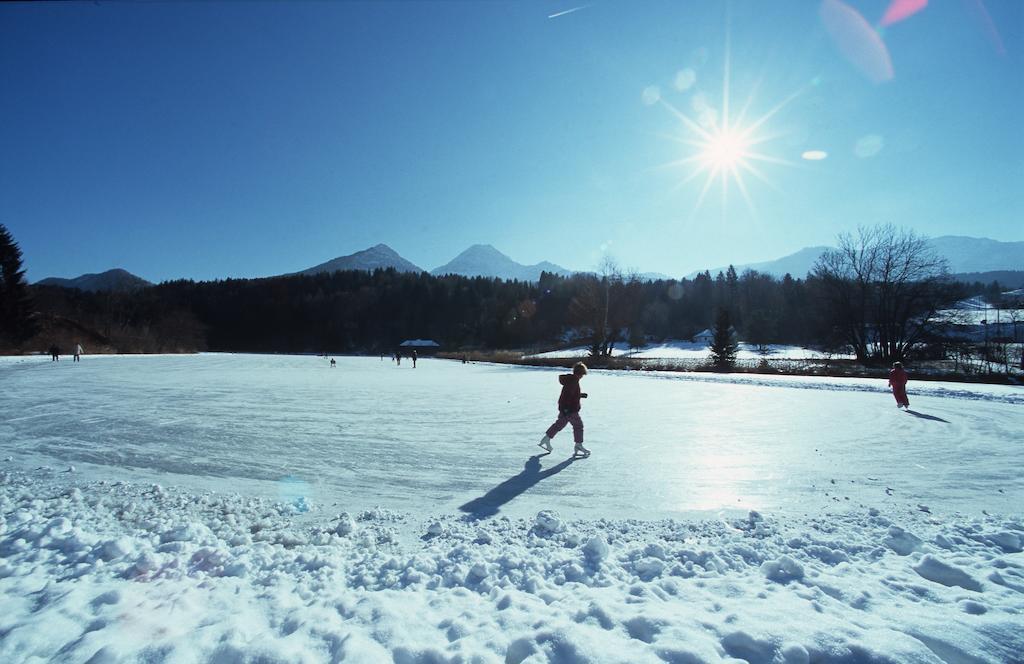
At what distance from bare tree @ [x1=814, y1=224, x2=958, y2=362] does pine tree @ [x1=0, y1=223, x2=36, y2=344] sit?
82049 mm

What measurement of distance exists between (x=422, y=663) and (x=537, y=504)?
8.93ft

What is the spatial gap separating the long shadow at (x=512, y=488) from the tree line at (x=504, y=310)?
31134mm

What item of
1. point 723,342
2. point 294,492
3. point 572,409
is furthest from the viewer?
point 723,342

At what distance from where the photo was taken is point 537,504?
508 centimetres

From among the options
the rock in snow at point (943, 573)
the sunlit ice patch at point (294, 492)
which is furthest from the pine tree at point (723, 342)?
the sunlit ice patch at point (294, 492)

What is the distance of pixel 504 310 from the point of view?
9100 cm

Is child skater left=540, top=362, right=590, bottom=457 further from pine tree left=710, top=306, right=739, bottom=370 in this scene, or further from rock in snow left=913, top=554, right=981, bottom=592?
pine tree left=710, top=306, right=739, bottom=370

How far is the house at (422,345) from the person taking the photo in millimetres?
93144

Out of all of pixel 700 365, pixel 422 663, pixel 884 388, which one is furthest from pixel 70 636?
pixel 700 365

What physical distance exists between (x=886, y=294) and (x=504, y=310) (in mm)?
64662

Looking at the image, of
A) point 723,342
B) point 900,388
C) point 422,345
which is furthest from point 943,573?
point 422,345

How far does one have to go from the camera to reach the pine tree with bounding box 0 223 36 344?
154ft

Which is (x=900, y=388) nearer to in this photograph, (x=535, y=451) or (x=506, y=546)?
(x=535, y=451)

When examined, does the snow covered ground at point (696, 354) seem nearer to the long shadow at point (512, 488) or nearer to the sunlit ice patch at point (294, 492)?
the long shadow at point (512, 488)
